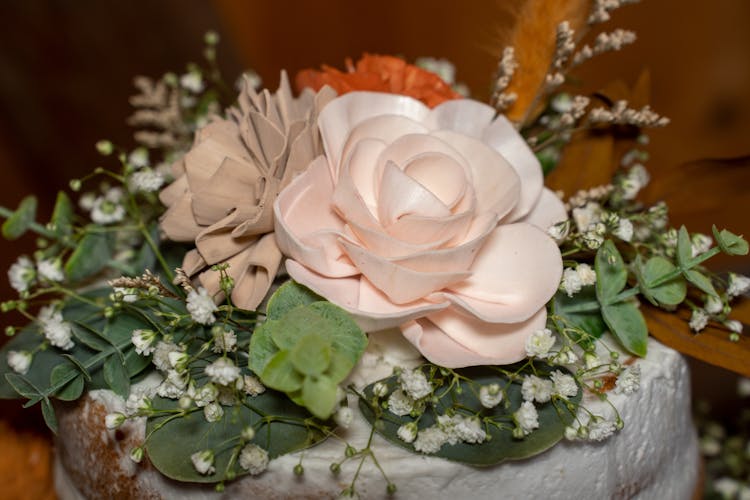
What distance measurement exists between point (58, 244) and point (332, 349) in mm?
450

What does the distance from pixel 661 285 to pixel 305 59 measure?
7.01 feet

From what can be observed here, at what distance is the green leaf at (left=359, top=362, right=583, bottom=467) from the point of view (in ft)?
2.29

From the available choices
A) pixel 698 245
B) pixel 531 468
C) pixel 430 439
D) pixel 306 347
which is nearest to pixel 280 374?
pixel 306 347

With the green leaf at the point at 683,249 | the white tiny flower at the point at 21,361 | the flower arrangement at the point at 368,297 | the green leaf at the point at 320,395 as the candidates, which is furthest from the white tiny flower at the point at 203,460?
the green leaf at the point at 683,249

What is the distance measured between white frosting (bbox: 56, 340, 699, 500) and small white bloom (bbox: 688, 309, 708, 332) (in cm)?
4

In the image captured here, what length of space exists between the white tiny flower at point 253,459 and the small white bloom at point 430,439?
0.13m

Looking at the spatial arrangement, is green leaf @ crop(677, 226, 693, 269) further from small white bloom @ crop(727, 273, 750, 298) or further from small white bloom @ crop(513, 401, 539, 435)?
small white bloom @ crop(513, 401, 539, 435)

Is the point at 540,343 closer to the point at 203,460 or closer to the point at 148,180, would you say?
the point at 203,460

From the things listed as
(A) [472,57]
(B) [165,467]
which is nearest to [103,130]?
(A) [472,57]

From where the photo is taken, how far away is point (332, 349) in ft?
2.19

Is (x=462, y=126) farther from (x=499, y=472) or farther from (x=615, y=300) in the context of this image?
(x=499, y=472)

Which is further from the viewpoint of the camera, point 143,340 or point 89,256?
point 89,256

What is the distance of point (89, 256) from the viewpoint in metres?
0.94

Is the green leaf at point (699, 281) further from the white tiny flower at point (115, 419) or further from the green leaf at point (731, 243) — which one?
the white tiny flower at point (115, 419)
